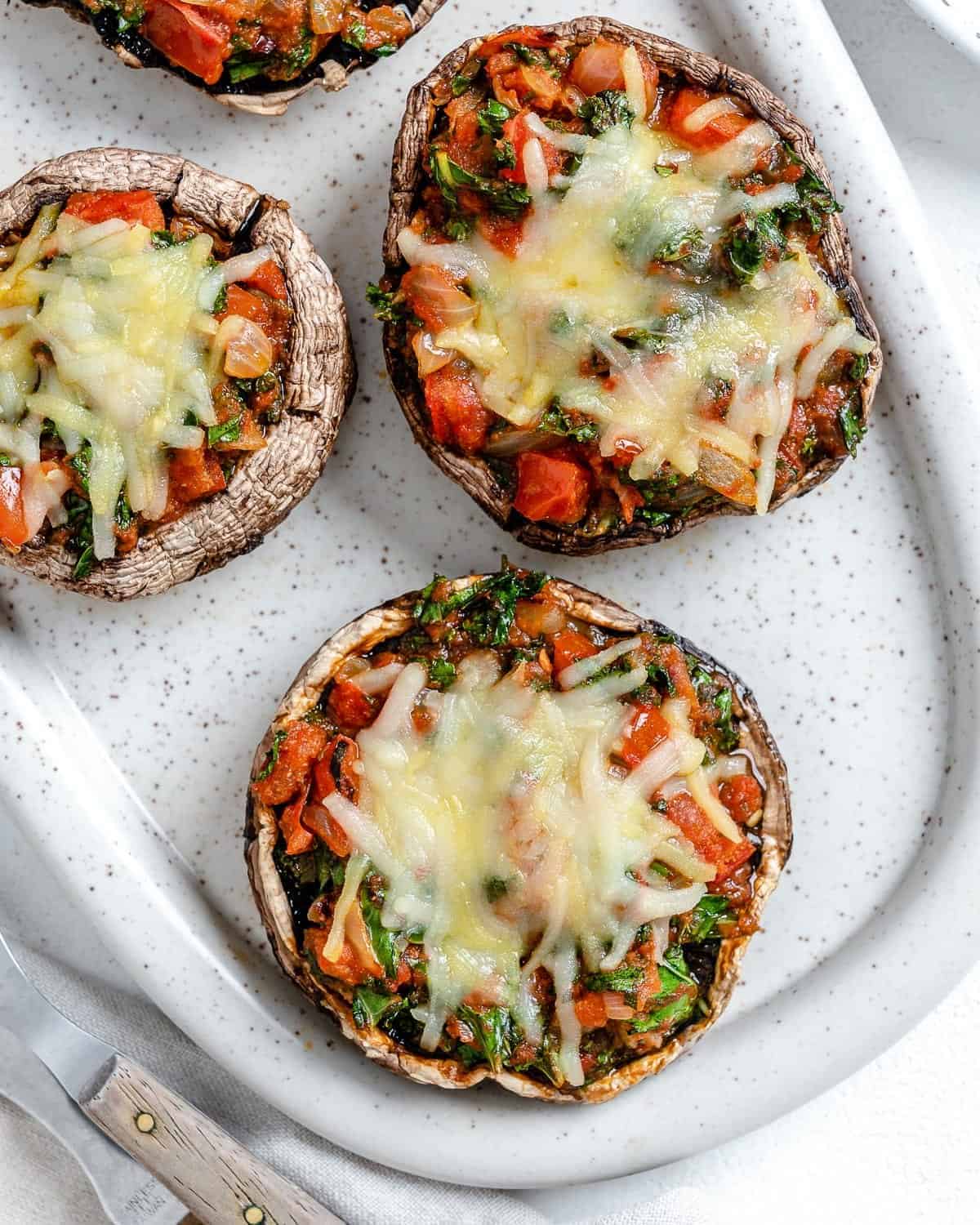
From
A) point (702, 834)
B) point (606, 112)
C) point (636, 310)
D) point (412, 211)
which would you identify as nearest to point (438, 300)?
point (412, 211)

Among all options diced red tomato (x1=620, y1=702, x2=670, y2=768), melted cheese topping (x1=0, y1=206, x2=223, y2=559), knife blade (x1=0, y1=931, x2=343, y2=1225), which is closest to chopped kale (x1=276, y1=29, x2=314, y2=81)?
melted cheese topping (x1=0, y1=206, x2=223, y2=559)

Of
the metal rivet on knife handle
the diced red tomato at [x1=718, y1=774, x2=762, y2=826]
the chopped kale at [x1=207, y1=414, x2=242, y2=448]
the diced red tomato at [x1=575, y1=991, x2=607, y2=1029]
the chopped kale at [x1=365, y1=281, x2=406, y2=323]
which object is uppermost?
the chopped kale at [x1=365, y1=281, x2=406, y2=323]

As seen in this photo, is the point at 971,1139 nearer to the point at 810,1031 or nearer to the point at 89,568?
the point at 810,1031

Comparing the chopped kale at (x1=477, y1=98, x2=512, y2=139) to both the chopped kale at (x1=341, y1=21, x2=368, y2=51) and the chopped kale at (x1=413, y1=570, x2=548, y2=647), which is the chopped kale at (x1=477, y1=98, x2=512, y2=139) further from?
the chopped kale at (x1=413, y1=570, x2=548, y2=647)

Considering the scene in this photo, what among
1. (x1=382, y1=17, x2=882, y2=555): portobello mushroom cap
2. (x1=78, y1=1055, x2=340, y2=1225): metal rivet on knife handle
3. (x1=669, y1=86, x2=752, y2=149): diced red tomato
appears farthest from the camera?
(x1=78, y1=1055, x2=340, y2=1225): metal rivet on knife handle

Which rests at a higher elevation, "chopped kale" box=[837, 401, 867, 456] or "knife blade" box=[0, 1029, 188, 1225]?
"chopped kale" box=[837, 401, 867, 456]

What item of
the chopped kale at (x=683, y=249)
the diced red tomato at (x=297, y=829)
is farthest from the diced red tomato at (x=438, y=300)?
the diced red tomato at (x=297, y=829)
